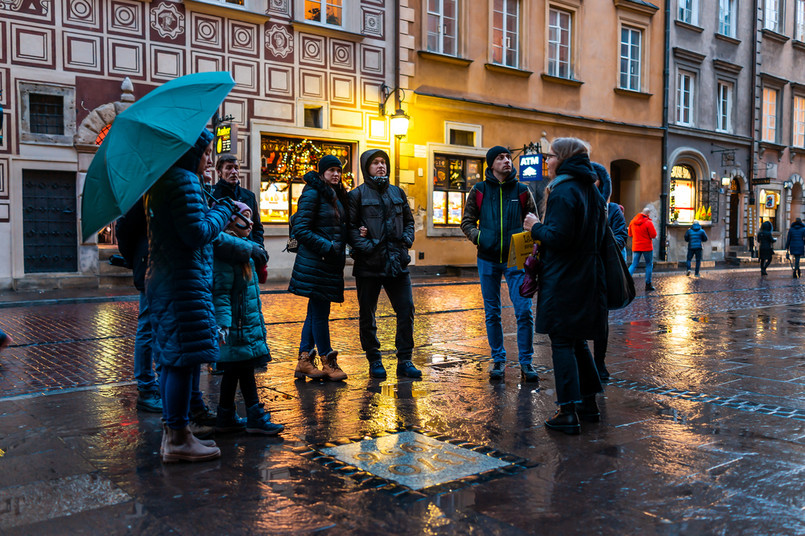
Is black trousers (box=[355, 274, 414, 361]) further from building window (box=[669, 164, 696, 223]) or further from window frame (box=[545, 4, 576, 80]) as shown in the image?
building window (box=[669, 164, 696, 223])

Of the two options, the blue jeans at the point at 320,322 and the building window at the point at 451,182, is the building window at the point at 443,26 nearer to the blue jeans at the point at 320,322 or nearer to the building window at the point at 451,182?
the building window at the point at 451,182

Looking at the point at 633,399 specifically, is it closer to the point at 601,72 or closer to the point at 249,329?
the point at 249,329

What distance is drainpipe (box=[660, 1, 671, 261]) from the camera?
2634 centimetres

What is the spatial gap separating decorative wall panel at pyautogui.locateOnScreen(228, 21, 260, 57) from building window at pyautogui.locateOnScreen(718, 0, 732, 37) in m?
19.3

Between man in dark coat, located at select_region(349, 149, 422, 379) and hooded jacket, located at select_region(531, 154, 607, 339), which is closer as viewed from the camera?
hooded jacket, located at select_region(531, 154, 607, 339)

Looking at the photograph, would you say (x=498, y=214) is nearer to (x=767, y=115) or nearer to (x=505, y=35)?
(x=505, y=35)

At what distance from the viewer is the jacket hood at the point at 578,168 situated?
4867 millimetres

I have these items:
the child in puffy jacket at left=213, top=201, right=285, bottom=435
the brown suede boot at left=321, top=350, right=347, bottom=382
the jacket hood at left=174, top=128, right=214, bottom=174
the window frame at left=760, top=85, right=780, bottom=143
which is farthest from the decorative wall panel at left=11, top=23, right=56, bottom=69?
the window frame at left=760, top=85, right=780, bottom=143

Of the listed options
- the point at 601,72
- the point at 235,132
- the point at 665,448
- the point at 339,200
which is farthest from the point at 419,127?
the point at 665,448

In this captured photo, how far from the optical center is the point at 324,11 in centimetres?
1844

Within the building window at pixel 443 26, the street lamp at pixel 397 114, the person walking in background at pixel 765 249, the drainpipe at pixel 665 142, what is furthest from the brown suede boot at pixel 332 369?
the drainpipe at pixel 665 142

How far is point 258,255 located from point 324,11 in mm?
14857

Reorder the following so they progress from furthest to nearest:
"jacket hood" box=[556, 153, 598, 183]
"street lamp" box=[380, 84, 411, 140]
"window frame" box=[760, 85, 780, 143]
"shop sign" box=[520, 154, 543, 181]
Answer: "window frame" box=[760, 85, 780, 143] < "shop sign" box=[520, 154, 543, 181] < "street lamp" box=[380, 84, 411, 140] < "jacket hood" box=[556, 153, 598, 183]

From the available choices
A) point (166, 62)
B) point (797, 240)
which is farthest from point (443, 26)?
point (797, 240)
